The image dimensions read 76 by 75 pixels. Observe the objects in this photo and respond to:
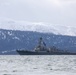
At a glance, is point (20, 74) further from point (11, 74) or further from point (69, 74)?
point (69, 74)

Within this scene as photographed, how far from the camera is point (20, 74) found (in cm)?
6838

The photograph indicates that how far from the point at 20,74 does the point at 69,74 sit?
29.3 feet

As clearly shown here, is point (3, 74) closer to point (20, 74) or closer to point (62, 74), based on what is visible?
point (20, 74)

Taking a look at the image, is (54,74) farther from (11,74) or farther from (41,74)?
(11,74)

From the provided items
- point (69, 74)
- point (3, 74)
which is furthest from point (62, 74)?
point (3, 74)

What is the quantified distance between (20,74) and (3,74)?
3.08 m

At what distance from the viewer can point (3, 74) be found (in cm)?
6800

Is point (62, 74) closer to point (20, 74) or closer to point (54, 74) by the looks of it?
point (54, 74)

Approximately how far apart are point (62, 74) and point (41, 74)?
3.78 metres

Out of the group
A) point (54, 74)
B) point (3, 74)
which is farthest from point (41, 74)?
point (3, 74)

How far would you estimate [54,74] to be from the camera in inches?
2662

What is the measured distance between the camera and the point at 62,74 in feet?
220

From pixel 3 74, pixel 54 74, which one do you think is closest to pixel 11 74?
pixel 3 74

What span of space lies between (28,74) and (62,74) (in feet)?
20.5
